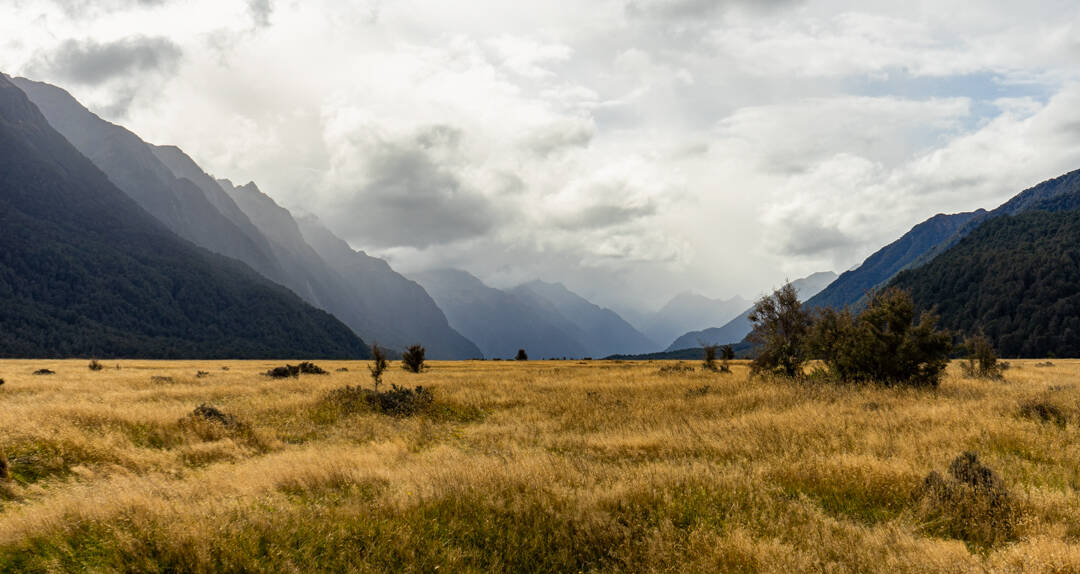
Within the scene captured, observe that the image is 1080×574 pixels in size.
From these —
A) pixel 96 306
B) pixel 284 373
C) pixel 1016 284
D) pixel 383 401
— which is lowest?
pixel 284 373

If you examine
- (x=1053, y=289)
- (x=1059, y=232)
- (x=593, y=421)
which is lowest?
(x=593, y=421)

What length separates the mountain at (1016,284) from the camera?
385 feet

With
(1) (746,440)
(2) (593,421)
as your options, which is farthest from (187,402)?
(1) (746,440)

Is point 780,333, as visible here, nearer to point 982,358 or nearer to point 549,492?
point 982,358

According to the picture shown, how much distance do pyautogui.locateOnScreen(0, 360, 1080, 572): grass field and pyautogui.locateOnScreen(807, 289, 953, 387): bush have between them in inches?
164

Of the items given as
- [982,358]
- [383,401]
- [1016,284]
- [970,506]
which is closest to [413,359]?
[383,401]

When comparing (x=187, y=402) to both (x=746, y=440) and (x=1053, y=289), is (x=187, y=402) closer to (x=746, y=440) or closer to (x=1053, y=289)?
(x=746, y=440)

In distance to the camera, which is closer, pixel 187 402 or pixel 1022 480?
→ pixel 1022 480

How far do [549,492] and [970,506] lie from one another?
5.59m

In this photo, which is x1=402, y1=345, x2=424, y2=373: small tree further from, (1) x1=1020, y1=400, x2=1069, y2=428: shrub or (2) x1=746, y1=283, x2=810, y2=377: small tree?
(1) x1=1020, y1=400, x2=1069, y2=428: shrub

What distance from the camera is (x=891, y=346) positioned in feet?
65.2

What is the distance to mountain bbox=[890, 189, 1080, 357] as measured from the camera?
117 metres

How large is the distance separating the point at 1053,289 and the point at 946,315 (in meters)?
24.0

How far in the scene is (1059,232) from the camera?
6437 inches
